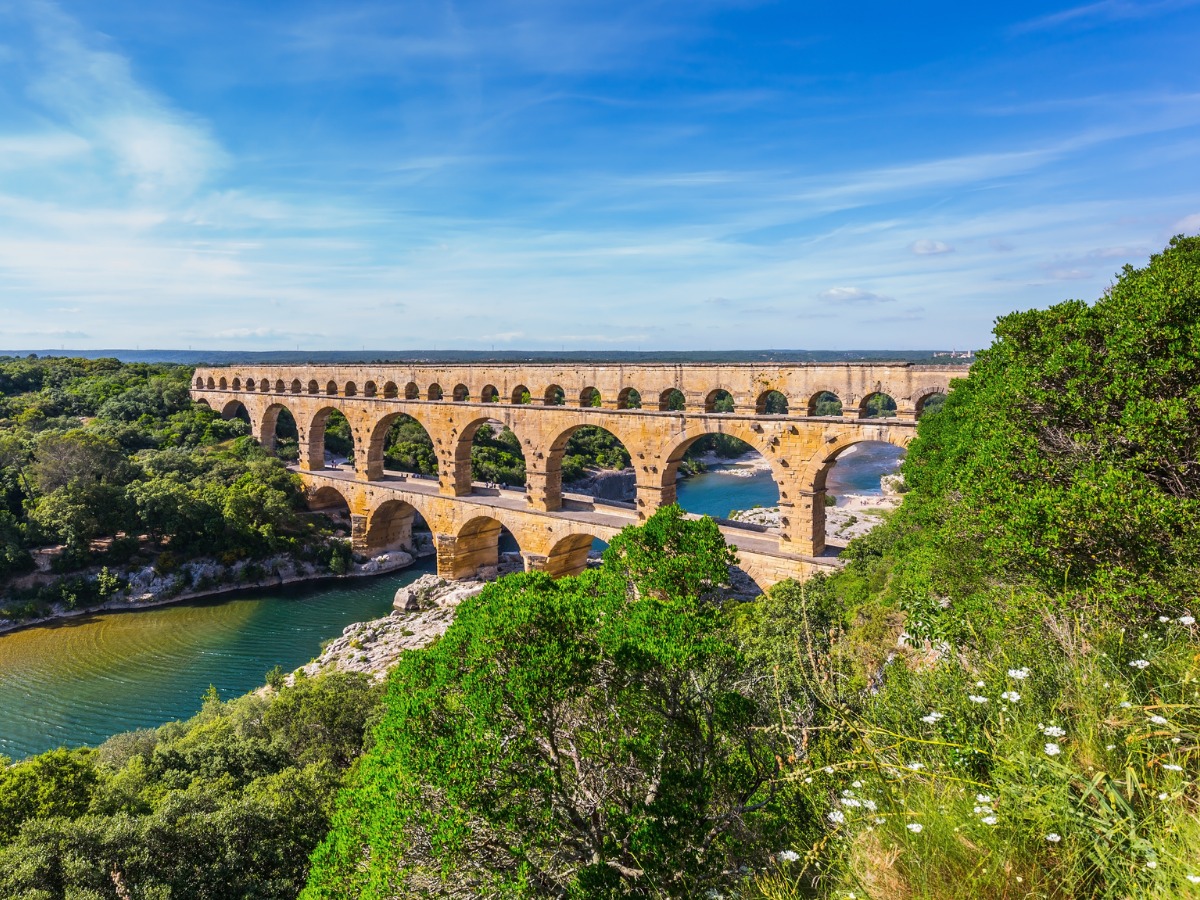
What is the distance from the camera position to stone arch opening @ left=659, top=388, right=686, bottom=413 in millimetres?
17438

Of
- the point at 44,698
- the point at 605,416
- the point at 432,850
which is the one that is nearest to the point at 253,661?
the point at 44,698

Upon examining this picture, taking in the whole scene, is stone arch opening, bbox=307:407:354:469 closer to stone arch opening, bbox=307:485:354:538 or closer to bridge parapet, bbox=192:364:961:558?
bridge parapet, bbox=192:364:961:558

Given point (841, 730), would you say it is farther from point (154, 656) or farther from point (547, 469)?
point (154, 656)

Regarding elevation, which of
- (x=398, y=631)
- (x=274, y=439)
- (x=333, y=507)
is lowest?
(x=398, y=631)

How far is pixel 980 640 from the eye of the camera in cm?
497

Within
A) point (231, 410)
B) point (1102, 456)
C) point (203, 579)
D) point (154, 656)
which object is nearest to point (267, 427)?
point (231, 410)

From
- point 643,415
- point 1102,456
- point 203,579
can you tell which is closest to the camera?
point 1102,456

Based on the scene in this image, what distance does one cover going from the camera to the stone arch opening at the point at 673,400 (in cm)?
1744

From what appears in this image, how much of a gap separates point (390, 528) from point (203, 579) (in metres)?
6.44

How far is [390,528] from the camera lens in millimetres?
26469

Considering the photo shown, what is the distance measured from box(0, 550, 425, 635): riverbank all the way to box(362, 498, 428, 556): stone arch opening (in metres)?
0.51

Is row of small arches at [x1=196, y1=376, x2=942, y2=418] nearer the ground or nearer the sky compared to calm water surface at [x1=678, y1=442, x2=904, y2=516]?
nearer the sky

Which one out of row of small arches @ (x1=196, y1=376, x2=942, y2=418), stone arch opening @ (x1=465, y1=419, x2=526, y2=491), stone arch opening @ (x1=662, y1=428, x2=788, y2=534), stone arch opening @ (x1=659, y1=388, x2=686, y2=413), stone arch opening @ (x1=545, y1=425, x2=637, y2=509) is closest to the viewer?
row of small arches @ (x1=196, y1=376, x2=942, y2=418)

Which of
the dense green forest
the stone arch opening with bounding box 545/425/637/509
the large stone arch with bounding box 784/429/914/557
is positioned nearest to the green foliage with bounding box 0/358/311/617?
the stone arch opening with bounding box 545/425/637/509
